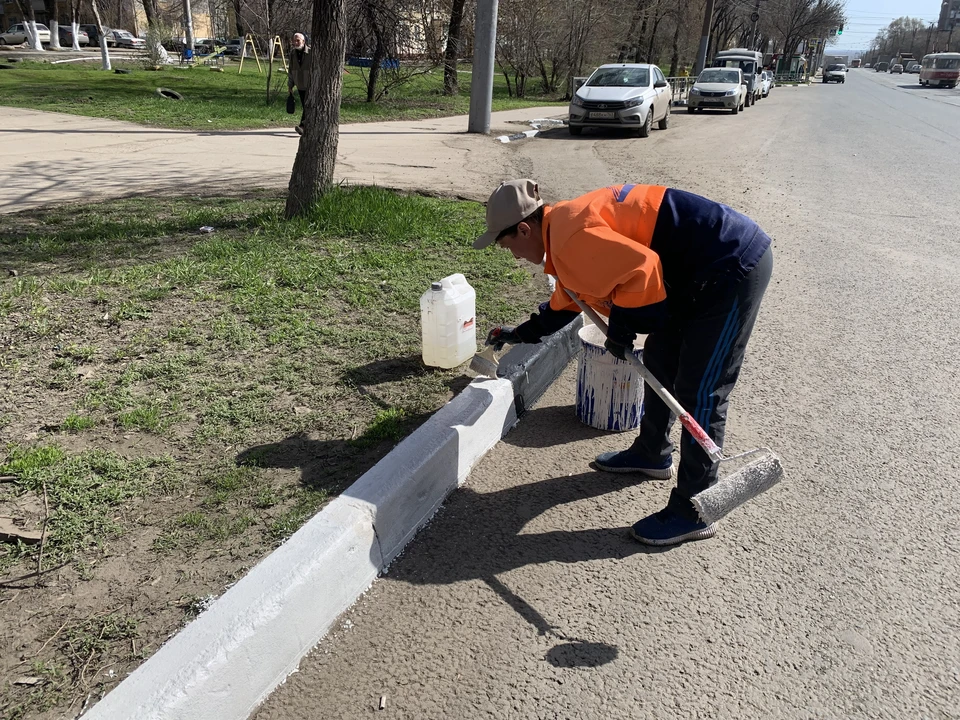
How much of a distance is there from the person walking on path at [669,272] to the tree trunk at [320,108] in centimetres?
455

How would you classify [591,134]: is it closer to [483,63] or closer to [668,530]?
[483,63]

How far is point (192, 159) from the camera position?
10938mm

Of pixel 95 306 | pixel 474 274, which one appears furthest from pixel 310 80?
pixel 95 306

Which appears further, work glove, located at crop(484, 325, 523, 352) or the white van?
the white van

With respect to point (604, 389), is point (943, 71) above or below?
above

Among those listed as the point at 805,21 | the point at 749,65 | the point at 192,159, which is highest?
the point at 805,21

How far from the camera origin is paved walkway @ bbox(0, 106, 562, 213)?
8.81 m

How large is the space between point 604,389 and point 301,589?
1985 millimetres

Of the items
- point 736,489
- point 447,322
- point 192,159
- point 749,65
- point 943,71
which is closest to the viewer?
point 736,489

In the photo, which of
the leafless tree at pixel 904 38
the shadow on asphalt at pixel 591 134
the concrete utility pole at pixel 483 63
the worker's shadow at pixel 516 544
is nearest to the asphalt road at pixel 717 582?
the worker's shadow at pixel 516 544

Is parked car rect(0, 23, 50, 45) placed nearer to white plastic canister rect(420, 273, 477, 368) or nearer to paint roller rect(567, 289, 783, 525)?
white plastic canister rect(420, 273, 477, 368)

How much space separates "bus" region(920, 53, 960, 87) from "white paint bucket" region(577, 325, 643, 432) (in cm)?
6061

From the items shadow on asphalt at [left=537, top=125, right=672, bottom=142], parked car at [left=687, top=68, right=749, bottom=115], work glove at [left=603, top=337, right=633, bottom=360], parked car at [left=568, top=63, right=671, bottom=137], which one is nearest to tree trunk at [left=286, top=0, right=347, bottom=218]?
work glove at [left=603, top=337, right=633, bottom=360]

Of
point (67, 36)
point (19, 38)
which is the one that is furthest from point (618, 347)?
point (67, 36)
